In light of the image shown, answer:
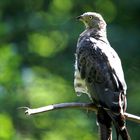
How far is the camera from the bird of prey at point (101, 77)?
5.68 meters

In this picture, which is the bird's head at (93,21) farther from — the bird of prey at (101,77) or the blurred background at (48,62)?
the blurred background at (48,62)

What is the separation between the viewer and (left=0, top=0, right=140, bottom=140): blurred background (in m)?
12.5

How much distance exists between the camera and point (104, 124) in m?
5.73

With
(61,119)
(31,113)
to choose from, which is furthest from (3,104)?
(31,113)

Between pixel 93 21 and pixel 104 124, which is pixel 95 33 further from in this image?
pixel 104 124

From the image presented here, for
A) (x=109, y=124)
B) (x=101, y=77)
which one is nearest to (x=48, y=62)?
(x=101, y=77)

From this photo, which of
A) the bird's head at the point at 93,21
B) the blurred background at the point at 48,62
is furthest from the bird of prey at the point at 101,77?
the blurred background at the point at 48,62

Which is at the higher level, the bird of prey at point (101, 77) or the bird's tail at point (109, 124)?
the bird of prey at point (101, 77)

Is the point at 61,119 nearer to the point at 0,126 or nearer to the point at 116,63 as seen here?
the point at 0,126

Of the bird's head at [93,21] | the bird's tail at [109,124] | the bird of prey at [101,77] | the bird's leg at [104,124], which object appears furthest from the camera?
the bird's head at [93,21]

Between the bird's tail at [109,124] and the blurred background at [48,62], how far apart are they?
6.28 m

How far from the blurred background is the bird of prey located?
5.67m

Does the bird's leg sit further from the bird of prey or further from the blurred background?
the blurred background

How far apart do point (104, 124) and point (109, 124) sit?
0.04 metres
